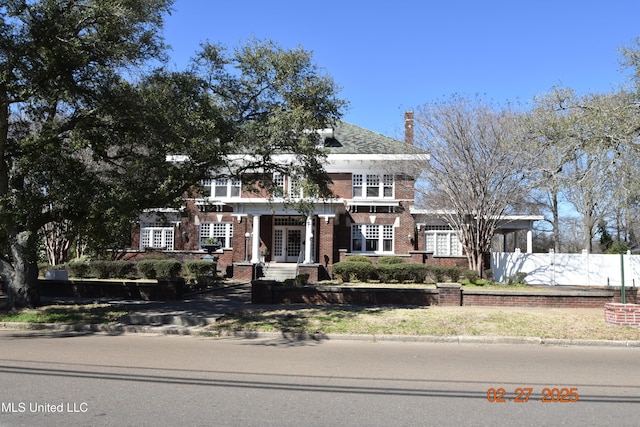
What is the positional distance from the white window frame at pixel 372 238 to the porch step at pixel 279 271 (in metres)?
4.37

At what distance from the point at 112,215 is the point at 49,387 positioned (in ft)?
19.5

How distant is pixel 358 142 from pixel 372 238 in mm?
6287

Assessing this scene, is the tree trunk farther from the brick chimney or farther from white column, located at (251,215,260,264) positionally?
the brick chimney

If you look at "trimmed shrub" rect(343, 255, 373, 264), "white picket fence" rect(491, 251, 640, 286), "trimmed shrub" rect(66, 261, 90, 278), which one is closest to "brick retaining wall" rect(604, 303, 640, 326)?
"white picket fence" rect(491, 251, 640, 286)

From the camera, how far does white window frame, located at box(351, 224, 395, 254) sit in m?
29.8

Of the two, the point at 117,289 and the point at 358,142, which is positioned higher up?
the point at 358,142

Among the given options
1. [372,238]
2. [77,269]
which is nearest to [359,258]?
[372,238]

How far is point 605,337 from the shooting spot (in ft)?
36.1

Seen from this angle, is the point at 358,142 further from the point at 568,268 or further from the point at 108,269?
the point at 108,269

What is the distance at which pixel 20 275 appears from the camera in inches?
554

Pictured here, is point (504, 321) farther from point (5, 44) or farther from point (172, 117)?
point (5, 44)

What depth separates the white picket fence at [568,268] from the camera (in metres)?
26.2

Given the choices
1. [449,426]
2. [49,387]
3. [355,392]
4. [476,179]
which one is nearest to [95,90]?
[49,387]

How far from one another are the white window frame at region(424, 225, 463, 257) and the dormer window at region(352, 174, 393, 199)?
325 centimetres
